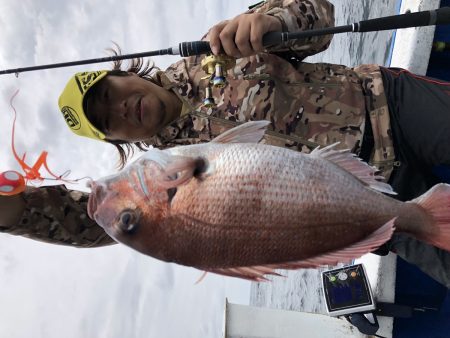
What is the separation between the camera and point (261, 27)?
216cm

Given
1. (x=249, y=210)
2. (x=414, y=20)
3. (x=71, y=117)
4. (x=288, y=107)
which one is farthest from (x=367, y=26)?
(x=71, y=117)

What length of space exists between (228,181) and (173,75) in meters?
1.70

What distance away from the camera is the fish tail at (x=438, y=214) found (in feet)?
4.93

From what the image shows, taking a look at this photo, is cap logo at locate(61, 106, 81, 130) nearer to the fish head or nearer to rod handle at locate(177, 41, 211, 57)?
rod handle at locate(177, 41, 211, 57)

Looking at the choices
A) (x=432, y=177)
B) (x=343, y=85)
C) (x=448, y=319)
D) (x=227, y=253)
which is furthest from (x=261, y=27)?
(x=448, y=319)

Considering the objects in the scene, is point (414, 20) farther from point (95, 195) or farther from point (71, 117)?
point (71, 117)

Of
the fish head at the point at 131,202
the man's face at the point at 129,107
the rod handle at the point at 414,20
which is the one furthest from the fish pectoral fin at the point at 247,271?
the man's face at the point at 129,107

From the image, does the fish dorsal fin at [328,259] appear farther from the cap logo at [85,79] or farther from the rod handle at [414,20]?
the cap logo at [85,79]

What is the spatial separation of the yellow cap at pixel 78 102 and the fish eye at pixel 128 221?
1.43 metres

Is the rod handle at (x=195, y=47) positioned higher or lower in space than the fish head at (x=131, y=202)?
higher

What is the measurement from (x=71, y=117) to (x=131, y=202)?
5.16 feet

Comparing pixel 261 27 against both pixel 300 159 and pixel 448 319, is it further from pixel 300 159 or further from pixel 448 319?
pixel 448 319

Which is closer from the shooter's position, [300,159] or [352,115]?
[300,159]

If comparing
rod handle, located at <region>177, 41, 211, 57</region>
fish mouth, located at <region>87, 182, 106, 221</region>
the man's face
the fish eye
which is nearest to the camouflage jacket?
the man's face
